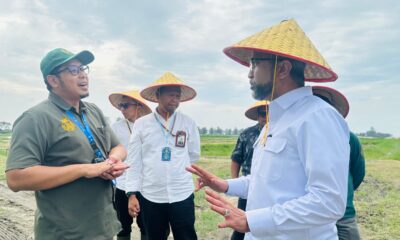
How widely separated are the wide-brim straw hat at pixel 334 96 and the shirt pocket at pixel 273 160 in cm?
119

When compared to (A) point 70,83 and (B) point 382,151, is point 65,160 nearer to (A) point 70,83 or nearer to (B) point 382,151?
(A) point 70,83

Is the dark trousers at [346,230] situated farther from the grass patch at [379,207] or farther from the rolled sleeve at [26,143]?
the grass patch at [379,207]

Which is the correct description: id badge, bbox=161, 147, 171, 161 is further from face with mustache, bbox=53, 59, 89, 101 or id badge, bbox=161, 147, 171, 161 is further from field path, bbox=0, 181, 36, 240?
field path, bbox=0, 181, 36, 240

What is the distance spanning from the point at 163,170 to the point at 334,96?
197cm

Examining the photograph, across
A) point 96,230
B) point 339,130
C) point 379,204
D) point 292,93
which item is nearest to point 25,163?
point 96,230

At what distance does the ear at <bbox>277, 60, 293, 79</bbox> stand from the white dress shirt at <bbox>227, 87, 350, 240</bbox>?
0.11 meters

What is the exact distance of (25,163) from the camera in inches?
82.6

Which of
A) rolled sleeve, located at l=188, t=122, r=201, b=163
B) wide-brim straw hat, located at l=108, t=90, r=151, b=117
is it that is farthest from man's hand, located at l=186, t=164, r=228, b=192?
wide-brim straw hat, located at l=108, t=90, r=151, b=117

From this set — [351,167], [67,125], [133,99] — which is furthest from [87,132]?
[133,99]

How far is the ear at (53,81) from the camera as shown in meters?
2.50

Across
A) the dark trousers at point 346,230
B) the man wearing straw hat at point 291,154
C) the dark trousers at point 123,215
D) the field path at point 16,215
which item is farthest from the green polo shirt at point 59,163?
the field path at point 16,215

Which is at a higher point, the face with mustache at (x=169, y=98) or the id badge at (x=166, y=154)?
the face with mustache at (x=169, y=98)

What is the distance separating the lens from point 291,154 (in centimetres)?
172

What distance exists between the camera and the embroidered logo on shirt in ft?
7.61
